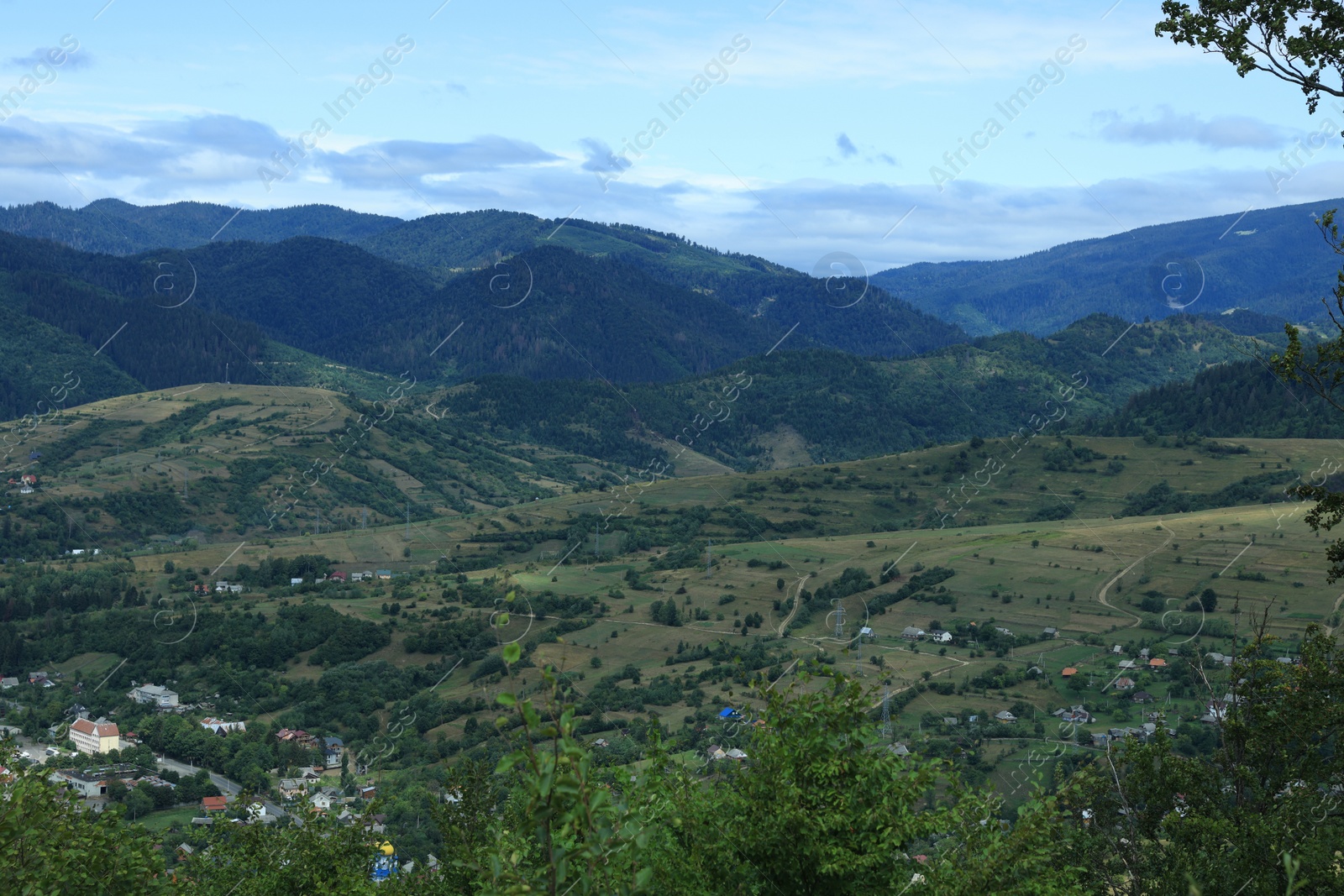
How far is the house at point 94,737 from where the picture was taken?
79.6m

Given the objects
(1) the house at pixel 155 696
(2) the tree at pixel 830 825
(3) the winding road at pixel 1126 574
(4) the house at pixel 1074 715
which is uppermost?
(2) the tree at pixel 830 825

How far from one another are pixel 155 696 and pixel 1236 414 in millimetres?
161273

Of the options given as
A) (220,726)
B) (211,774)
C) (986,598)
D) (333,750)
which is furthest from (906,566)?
(211,774)

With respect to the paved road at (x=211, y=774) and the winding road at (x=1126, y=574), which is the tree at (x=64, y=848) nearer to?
the paved road at (x=211, y=774)

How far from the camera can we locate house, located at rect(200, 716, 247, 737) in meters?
84.9

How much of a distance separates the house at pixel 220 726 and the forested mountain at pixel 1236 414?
142089 millimetres

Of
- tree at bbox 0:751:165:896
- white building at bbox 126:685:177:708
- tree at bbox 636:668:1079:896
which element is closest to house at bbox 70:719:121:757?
white building at bbox 126:685:177:708

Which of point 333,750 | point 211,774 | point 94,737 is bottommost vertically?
point 211,774

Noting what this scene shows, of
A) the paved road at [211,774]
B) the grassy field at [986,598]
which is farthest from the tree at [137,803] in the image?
the grassy field at [986,598]

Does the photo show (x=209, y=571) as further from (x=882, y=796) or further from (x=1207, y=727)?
(x=882, y=796)

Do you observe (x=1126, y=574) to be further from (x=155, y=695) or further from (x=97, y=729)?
(x=155, y=695)

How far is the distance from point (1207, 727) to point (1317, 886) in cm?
4596

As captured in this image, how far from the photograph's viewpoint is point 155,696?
3807 inches

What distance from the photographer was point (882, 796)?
16.1 meters
